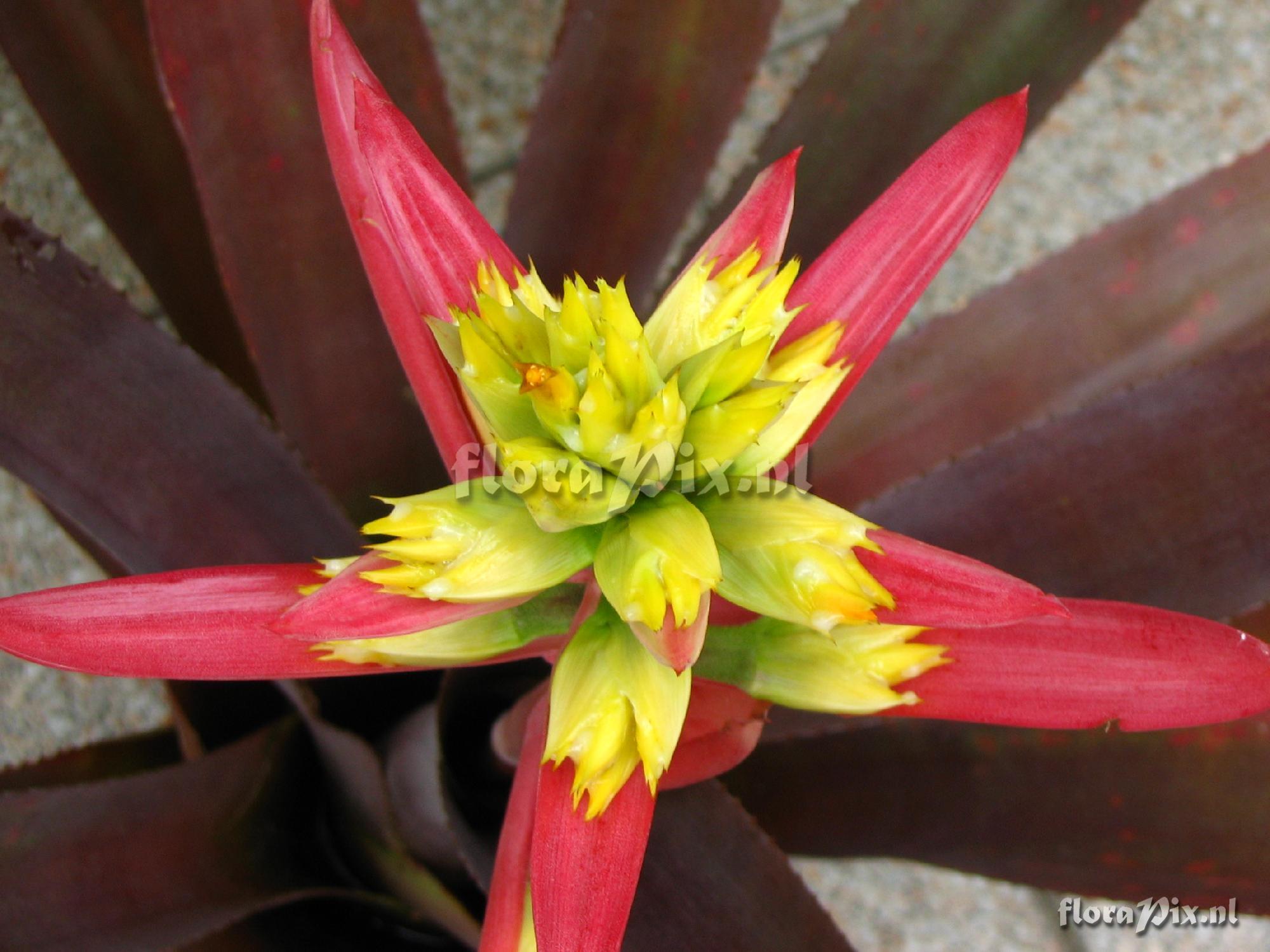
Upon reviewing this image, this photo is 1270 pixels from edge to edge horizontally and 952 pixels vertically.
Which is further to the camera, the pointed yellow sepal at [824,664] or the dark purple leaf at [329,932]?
the dark purple leaf at [329,932]

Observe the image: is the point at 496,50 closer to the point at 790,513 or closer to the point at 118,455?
the point at 118,455

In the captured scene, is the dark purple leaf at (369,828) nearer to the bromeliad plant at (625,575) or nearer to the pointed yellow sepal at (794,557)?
the bromeliad plant at (625,575)

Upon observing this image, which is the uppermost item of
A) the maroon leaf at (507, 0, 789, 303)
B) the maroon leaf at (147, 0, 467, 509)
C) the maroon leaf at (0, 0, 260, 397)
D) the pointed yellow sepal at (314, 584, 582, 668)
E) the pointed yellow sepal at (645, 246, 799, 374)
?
the maroon leaf at (507, 0, 789, 303)

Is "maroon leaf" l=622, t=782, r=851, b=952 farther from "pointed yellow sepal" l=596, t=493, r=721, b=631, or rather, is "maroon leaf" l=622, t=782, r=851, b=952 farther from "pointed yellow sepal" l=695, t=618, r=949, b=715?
"pointed yellow sepal" l=596, t=493, r=721, b=631

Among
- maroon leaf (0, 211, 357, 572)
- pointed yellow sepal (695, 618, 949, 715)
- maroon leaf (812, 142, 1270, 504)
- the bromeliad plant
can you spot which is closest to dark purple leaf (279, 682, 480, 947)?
the bromeliad plant

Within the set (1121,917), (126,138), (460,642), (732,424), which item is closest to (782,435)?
(732,424)

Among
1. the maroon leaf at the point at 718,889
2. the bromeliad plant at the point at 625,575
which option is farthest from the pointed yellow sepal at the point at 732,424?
the maroon leaf at the point at 718,889
